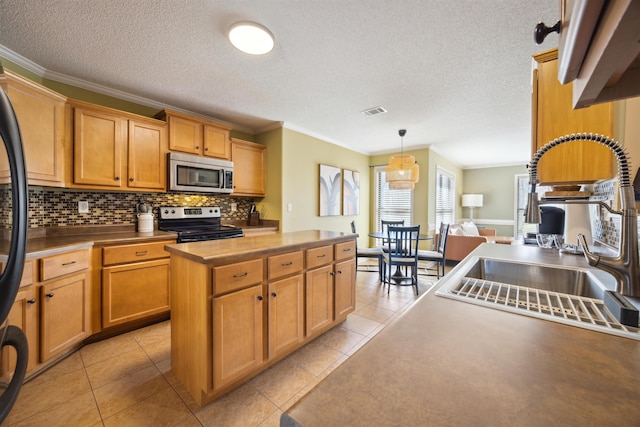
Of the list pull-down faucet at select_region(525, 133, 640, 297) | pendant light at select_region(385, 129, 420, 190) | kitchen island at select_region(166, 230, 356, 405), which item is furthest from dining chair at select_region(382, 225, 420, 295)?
pull-down faucet at select_region(525, 133, 640, 297)

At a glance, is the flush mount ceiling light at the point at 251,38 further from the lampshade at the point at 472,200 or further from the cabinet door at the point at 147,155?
the lampshade at the point at 472,200

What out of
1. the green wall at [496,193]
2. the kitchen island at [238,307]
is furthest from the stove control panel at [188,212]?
the green wall at [496,193]

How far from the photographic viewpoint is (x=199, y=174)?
3.13 m

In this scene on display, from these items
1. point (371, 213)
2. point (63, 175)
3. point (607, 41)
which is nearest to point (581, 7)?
point (607, 41)

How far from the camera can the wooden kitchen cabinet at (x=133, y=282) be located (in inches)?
87.7

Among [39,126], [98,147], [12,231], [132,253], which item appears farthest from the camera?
[98,147]

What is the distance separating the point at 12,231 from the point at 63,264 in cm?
178

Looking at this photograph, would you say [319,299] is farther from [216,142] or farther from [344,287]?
[216,142]

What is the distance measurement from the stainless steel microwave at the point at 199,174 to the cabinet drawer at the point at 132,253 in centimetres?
77

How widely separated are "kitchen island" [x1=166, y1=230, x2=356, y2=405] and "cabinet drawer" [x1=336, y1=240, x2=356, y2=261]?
244mm

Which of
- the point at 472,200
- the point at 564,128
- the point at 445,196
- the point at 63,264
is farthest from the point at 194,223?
the point at 472,200

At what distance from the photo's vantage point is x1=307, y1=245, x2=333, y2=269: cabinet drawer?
2109 mm

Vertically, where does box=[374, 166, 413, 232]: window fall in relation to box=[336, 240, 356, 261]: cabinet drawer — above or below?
above

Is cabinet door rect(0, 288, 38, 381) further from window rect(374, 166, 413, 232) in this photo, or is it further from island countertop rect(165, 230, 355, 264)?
window rect(374, 166, 413, 232)
